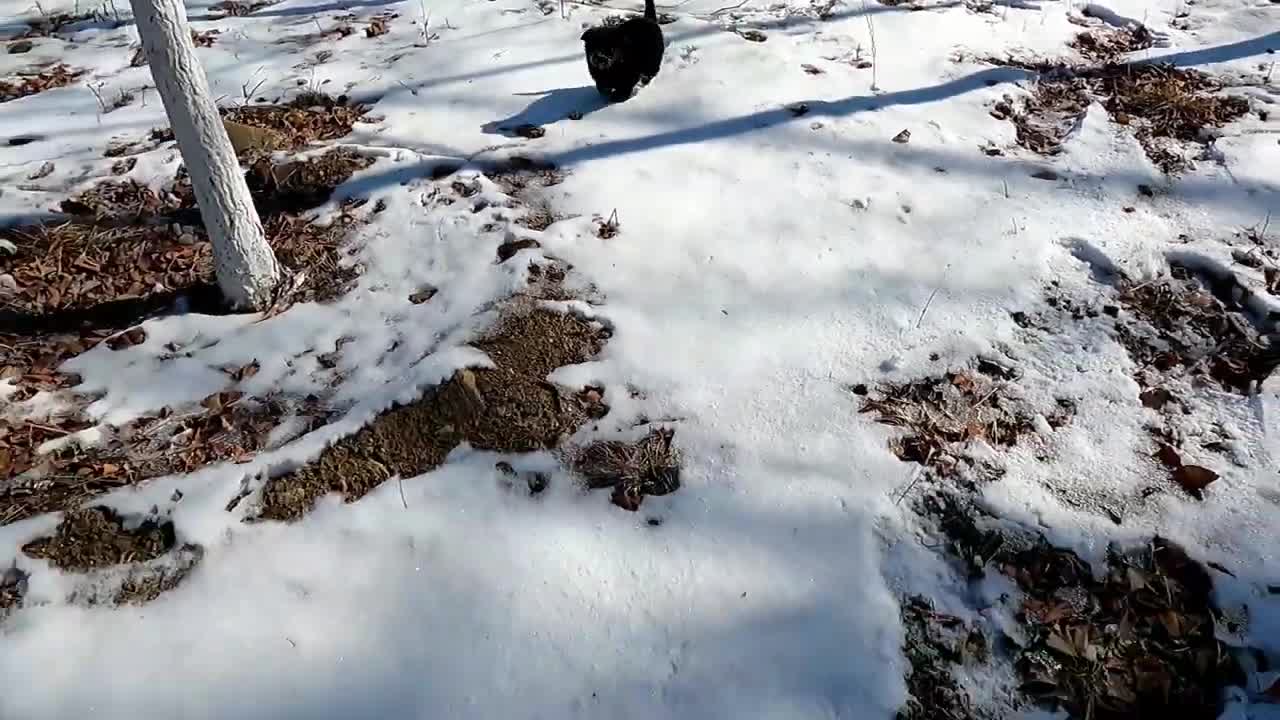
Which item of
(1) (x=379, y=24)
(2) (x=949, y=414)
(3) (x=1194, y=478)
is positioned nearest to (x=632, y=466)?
(2) (x=949, y=414)

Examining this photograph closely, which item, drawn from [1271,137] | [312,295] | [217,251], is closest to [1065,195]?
[1271,137]

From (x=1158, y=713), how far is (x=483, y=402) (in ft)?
9.04

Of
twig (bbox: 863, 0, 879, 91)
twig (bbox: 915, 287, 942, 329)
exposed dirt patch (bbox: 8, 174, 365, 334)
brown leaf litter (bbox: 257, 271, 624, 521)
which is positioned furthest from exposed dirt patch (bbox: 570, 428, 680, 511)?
twig (bbox: 863, 0, 879, 91)

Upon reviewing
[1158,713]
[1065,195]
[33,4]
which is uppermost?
[33,4]

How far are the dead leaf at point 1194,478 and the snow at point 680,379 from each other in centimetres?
5

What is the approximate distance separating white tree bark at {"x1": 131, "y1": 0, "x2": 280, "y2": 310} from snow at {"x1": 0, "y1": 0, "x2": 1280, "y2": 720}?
262 millimetres

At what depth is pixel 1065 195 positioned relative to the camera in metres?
4.58

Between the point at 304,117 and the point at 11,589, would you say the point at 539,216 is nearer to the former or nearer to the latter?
the point at 304,117

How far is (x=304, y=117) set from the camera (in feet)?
18.1

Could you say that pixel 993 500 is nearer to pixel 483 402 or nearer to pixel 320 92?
pixel 483 402

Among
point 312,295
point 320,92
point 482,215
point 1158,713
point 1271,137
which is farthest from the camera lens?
point 320,92

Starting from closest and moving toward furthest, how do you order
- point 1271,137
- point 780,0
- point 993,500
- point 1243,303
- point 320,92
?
point 993,500
point 1243,303
point 1271,137
point 320,92
point 780,0

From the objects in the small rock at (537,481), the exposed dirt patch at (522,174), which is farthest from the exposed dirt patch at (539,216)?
the small rock at (537,481)

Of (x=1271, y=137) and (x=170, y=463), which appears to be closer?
(x=170, y=463)
